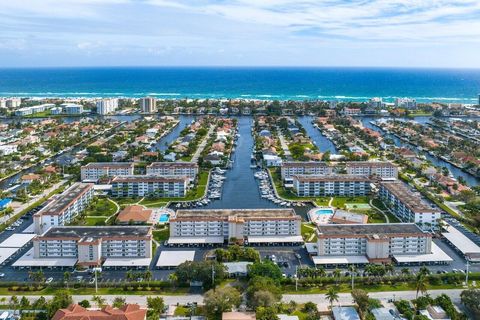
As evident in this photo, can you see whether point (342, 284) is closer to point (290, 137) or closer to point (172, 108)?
point (290, 137)

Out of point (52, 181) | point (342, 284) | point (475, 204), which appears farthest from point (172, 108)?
point (342, 284)

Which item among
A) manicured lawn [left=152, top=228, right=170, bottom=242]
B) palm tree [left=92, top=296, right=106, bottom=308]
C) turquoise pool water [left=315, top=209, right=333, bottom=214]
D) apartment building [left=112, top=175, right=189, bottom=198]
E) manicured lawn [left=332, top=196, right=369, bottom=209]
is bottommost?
palm tree [left=92, top=296, right=106, bottom=308]

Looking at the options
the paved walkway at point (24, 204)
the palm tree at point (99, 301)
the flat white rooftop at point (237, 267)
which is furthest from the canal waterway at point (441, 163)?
the paved walkway at point (24, 204)

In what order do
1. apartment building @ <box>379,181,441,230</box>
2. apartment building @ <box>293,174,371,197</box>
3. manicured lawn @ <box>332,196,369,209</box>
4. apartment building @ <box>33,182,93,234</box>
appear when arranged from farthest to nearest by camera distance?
apartment building @ <box>293,174,371,197</box>, manicured lawn @ <box>332,196,369,209</box>, apartment building @ <box>379,181,441,230</box>, apartment building @ <box>33,182,93,234</box>

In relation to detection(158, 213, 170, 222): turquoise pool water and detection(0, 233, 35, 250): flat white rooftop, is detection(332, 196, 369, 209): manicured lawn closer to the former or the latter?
detection(158, 213, 170, 222): turquoise pool water

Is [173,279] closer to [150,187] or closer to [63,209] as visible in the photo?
[63,209]

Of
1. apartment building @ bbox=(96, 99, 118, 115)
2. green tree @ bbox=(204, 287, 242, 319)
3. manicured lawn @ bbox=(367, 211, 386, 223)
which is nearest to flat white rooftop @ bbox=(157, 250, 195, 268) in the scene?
green tree @ bbox=(204, 287, 242, 319)
